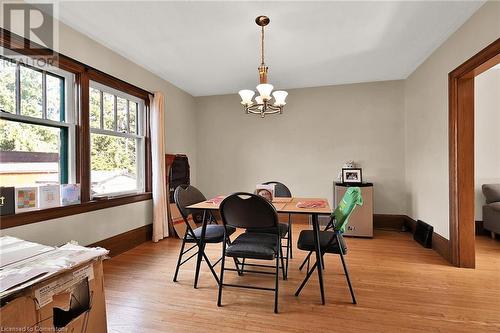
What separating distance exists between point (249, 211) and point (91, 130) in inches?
94.3

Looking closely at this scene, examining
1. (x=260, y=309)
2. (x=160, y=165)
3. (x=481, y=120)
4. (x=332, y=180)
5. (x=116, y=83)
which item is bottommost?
(x=260, y=309)

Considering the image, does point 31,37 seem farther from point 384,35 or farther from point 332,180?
point 332,180

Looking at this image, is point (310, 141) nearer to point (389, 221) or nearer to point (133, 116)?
point (389, 221)

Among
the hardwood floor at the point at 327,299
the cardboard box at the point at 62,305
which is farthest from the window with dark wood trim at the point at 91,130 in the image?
the cardboard box at the point at 62,305

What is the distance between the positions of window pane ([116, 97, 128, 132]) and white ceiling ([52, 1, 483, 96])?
626 millimetres

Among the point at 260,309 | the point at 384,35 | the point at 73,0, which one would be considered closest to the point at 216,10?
the point at 73,0

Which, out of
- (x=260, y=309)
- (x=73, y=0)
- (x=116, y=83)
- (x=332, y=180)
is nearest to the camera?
(x=260, y=309)

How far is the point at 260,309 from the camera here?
1960 millimetres

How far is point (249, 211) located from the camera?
183 cm

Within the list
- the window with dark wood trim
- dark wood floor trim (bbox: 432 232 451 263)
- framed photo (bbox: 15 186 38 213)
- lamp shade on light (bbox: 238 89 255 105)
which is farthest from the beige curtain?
dark wood floor trim (bbox: 432 232 451 263)

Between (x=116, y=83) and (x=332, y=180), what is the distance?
3.81 meters

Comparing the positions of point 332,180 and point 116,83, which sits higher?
point 116,83

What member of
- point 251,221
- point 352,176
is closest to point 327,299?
point 251,221

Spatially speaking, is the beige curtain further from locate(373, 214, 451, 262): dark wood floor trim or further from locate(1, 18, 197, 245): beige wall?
locate(373, 214, 451, 262): dark wood floor trim
